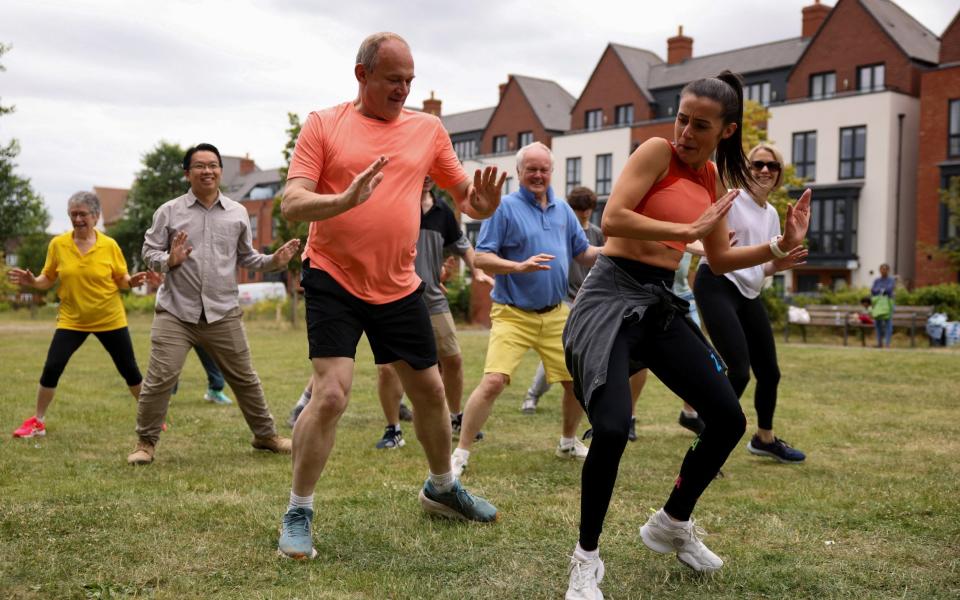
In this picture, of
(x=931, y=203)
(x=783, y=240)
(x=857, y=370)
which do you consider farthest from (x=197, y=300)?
(x=931, y=203)

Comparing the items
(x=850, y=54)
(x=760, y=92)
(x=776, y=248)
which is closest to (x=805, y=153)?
(x=850, y=54)

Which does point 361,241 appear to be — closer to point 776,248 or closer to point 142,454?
point 776,248

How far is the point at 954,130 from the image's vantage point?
34094mm

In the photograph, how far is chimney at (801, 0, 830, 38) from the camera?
41.5 m

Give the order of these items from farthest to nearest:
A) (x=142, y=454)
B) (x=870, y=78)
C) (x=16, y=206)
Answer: (x=870, y=78) < (x=16, y=206) < (x=142, y=454)

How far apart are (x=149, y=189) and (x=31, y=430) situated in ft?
203

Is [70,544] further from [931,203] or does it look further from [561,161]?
[561,161]

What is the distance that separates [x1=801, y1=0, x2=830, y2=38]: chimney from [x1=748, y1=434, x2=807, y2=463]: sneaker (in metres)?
38.9

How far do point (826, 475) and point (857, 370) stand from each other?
894cm

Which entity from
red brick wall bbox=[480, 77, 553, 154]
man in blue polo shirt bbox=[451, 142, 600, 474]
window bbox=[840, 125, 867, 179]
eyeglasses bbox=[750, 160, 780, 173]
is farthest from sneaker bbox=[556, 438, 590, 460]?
red brick wall bbox=[480, 77, 553, 154]

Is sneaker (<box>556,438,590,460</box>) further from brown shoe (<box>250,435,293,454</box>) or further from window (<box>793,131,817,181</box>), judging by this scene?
window (<box>793,131,817,181</box>)

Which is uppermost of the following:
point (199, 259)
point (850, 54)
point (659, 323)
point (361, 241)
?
point (850, 54)

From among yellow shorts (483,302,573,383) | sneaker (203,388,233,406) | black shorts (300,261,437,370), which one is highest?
black shorts (300,261,437,370)

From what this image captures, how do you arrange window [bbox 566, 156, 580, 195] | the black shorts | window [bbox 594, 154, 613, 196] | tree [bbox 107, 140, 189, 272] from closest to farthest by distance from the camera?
1. the black shorts
2. window [bbox 594, 154, 613, 196]
3. window [bbox 566, 156, 580, 195]
4. tree [bbox 107, 140, 189, 272]
